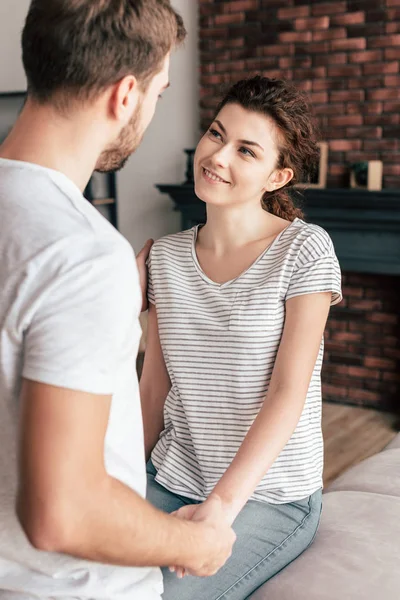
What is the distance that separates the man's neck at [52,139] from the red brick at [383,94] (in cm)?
347

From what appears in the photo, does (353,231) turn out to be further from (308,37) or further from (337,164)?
(308,37)

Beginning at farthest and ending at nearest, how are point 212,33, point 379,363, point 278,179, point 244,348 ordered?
1. point 212,33
2. point 379,363
3. point 278,179
4. point 244,348

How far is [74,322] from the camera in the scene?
29.4 inches

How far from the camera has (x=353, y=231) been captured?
401cm

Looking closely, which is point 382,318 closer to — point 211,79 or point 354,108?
point 354,108

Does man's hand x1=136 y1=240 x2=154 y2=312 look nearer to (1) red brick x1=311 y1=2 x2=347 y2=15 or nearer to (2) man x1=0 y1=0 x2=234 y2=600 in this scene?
(2) man x1=0 y1=0 x2=234 y2=600

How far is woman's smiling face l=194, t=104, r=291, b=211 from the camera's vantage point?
1570mm

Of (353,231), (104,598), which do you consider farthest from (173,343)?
(353,231)

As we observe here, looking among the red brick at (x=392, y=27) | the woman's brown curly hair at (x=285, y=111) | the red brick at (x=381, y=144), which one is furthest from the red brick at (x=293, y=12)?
the woman's brown curly hair at (x=285, y=111)

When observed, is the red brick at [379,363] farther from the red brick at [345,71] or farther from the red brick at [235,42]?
the red brick at [235,42]

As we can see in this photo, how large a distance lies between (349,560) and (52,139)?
97cm

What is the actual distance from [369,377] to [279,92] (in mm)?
3007

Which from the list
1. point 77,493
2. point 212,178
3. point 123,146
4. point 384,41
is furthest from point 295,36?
point 77,493

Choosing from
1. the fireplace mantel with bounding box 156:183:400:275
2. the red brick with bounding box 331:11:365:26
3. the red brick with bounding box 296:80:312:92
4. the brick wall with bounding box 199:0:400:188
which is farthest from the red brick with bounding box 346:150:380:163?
the red brick with bounding box 331:11:365:26
